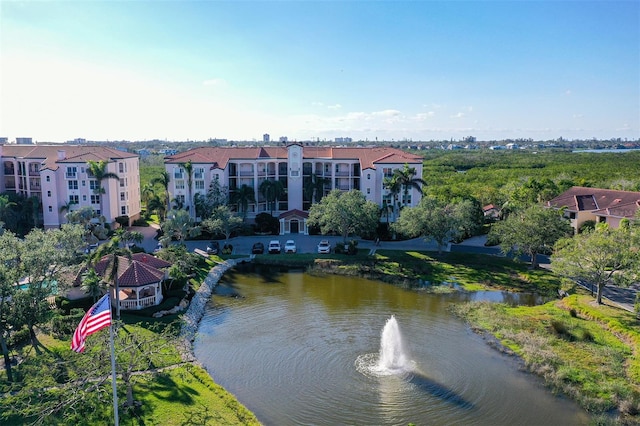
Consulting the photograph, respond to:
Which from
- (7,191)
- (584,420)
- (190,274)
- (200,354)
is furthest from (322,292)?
(7,191)

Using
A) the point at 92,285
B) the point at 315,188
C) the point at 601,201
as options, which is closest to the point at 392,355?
the point at 92,285

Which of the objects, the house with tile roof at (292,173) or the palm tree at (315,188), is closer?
the house with tile roof at (292,173)

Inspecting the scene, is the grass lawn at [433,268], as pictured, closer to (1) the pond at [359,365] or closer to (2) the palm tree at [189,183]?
(1) the pond at [359,365]

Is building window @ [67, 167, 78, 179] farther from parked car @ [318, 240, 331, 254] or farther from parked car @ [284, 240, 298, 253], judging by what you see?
parked car @ [318, 240, 331, 254]

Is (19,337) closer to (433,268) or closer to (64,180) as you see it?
(433,268)

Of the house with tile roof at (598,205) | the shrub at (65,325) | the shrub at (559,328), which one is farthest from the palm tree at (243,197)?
the shrub at (559,328)

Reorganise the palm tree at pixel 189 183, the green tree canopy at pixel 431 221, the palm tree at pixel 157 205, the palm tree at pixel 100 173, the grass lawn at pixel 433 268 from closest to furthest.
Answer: the grass lawn at pixel 433 268 → the green tree canopy at pixel 431 221 → the palm tree at pixel 100 173 → the palm tree at pixel 189 183 → the palm tree at pixel 157 205

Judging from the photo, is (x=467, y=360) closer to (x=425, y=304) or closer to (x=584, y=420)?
(x=584, y=420)

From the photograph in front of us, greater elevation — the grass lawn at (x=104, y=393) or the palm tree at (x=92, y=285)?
the palm tree at (x=92, y=285)
